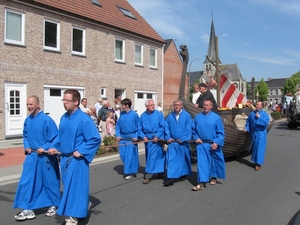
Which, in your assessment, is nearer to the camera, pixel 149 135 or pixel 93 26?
pixel 149 135

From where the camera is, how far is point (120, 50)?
21.2 m

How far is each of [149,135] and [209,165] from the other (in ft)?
4.88

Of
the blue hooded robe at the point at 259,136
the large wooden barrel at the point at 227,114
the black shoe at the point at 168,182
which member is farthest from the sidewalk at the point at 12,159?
the blue hooded robe at the point at 259,136

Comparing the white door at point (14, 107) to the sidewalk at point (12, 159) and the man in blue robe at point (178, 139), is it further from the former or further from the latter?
the man in blue robe at point (178, 139)

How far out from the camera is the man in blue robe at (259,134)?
8672mm

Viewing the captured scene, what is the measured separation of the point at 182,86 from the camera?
969 centimetres

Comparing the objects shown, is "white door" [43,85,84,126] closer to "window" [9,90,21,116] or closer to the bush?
"window" [9,90,21,116]

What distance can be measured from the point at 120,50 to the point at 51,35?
547 centimetres

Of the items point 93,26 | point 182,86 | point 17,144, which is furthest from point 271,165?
point 93,26

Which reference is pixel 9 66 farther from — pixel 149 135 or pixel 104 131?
pixel 149 135

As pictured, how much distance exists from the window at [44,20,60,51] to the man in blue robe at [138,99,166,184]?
33.9 feet

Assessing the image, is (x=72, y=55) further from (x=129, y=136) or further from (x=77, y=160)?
(x=77, y=160)

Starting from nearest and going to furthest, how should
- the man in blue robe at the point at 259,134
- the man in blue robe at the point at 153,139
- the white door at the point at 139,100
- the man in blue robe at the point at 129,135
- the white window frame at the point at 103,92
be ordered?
the man in blue robe at the point at 153,139 < the man in blue robe at the point at 129,135 < the man in blue robe at the point at 259,134 < the white window frame at the point at 103,92 < the white door at the point at 139,100

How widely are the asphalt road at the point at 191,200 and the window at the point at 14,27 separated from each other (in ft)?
28.4
